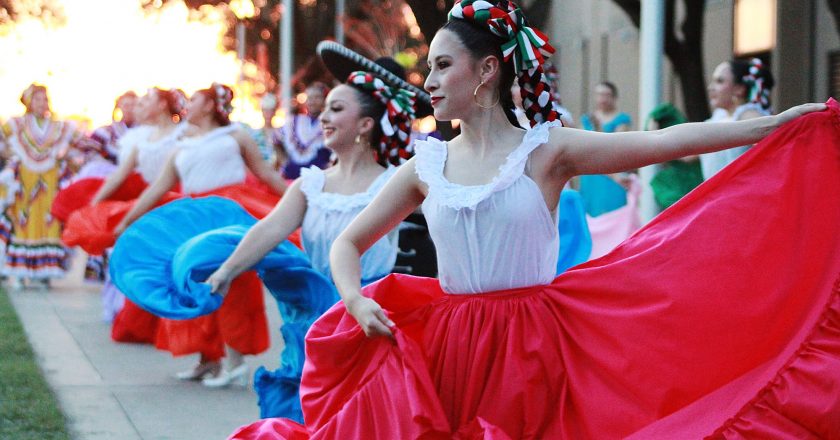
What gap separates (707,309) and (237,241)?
9.96 ft

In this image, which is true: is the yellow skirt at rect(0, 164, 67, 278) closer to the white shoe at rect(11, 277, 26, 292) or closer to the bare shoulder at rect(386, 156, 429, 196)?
the white shoe at rect(11, 277, 26, 292)

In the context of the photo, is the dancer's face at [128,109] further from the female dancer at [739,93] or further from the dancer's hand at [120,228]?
the female dancer at [739,93]

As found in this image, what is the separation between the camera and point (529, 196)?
3.84 meters

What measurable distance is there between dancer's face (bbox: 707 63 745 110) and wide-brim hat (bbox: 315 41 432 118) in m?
2.55

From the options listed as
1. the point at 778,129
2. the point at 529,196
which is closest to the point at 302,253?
the point at 529,196

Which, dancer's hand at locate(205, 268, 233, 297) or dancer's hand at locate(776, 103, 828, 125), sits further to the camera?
dancer's hand at locate(205, 268, 233, 297)

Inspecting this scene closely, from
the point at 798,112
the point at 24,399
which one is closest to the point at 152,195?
the point at 24,399

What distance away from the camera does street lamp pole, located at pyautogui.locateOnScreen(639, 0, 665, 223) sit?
9531 millimetres

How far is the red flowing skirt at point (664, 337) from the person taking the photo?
368 centimetres

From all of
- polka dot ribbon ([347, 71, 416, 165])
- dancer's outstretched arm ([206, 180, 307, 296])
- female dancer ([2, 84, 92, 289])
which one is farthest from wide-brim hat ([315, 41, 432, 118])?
female dancer ([2, 84, 92, 289])

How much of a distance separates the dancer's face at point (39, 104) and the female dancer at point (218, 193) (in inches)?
229

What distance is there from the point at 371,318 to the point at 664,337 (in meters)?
0.83

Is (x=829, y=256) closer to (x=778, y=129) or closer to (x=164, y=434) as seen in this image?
(x=778, y=129)

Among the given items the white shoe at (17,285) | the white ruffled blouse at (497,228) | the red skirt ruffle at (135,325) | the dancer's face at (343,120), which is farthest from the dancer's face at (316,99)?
the white ruffled blouse at (497,228)
